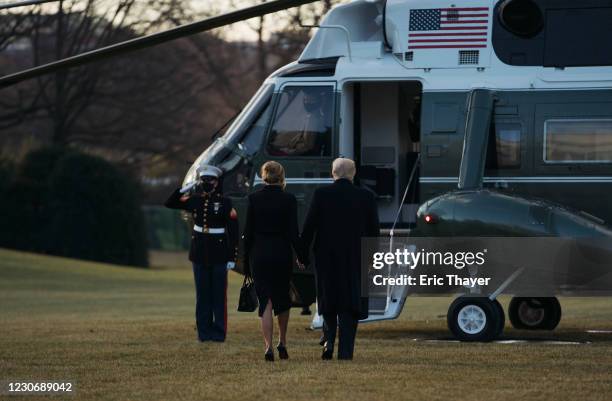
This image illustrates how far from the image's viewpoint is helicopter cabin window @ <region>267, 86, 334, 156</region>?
15.1 m

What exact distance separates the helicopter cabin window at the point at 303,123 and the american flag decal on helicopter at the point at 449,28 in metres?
1.17

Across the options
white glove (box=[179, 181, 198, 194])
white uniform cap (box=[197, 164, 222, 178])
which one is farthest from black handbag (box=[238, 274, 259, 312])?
white glove (box=[179, 181, 198, 194])

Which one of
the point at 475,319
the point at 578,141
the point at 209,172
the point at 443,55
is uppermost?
the point at 443,55

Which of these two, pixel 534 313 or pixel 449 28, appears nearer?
pixel 449 28

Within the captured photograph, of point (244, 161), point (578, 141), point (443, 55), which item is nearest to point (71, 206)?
point (244, 161)

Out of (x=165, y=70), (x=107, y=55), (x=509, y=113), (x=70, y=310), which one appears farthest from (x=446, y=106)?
(x=165, y=70)

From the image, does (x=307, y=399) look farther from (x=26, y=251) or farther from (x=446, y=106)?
(x=26, y=251)

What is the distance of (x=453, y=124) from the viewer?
47.9 feet

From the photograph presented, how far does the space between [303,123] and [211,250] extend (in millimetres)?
2224

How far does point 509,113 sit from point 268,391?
5.77 meters

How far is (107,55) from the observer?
36.7 feet

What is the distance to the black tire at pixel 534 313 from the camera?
1622 cm

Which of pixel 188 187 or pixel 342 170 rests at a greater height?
pixel 342 170

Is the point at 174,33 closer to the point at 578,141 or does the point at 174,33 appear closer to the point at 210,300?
the point at 210,300
